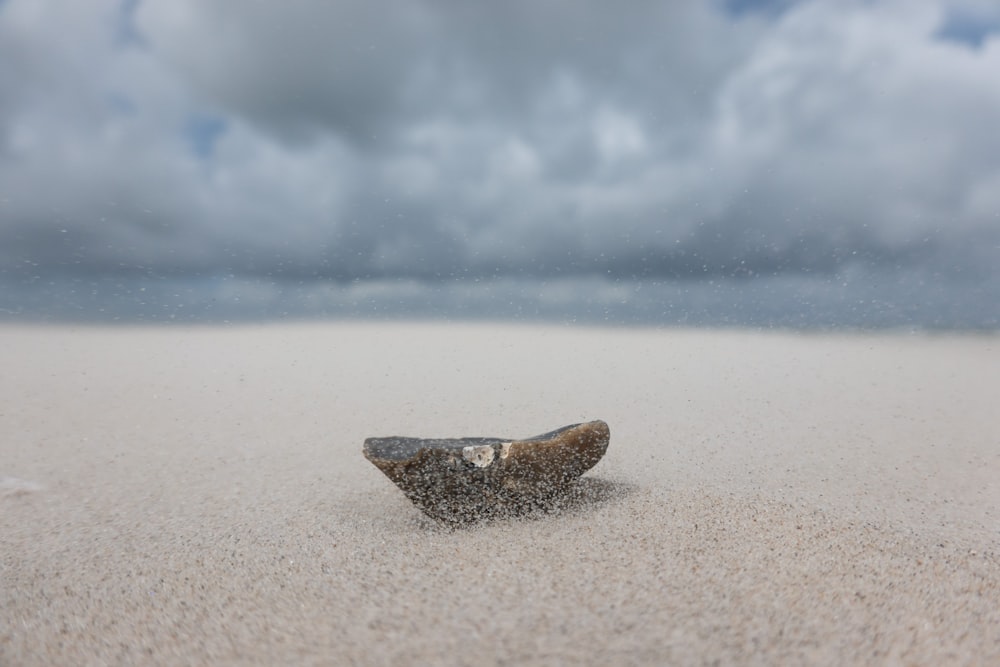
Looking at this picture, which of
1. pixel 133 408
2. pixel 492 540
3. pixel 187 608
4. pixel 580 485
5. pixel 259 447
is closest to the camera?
pixel 187 608

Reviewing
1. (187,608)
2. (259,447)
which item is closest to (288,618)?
(187,608)

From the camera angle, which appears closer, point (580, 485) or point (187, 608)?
point (187, 608)

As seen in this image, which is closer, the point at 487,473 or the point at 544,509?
the point at 487,473

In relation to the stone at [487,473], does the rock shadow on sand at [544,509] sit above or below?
below

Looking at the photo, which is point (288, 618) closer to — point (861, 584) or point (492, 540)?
point (492, 540)

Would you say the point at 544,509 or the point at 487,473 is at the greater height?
the point at 487,473

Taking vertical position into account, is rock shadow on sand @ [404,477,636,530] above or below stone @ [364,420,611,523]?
below

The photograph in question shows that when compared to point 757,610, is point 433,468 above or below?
above

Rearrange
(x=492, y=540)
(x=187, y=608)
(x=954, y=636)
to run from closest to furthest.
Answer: (x=954, y=636) < (x=187, y=608) < (x=492, y=540)
